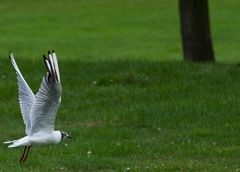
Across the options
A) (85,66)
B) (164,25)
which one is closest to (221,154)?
(85,66)

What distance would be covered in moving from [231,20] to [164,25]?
8.34ft

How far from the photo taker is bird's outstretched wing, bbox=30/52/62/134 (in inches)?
319

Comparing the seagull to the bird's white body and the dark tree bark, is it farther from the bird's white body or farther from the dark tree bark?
the dark tree bark

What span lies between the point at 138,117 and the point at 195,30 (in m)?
4.66

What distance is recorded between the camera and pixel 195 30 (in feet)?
53.9

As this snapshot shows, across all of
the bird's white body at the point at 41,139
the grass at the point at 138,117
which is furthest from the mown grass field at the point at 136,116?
the bird's white body at the point at 41,139

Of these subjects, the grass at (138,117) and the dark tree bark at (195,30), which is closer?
the grass at (138,117)

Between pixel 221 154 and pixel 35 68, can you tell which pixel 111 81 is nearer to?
pixel 35 68

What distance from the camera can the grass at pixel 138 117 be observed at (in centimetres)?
977

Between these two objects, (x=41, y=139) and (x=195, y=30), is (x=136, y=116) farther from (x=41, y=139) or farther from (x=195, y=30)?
(x=195, y=30)

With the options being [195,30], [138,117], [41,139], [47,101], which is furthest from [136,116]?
[195,30]

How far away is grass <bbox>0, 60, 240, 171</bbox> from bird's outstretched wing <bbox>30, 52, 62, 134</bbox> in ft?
1.99

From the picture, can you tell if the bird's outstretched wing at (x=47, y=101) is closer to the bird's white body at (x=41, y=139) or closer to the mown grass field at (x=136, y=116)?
the bird's white body at (x=41, y=139)

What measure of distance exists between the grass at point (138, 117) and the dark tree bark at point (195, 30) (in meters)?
1.13
